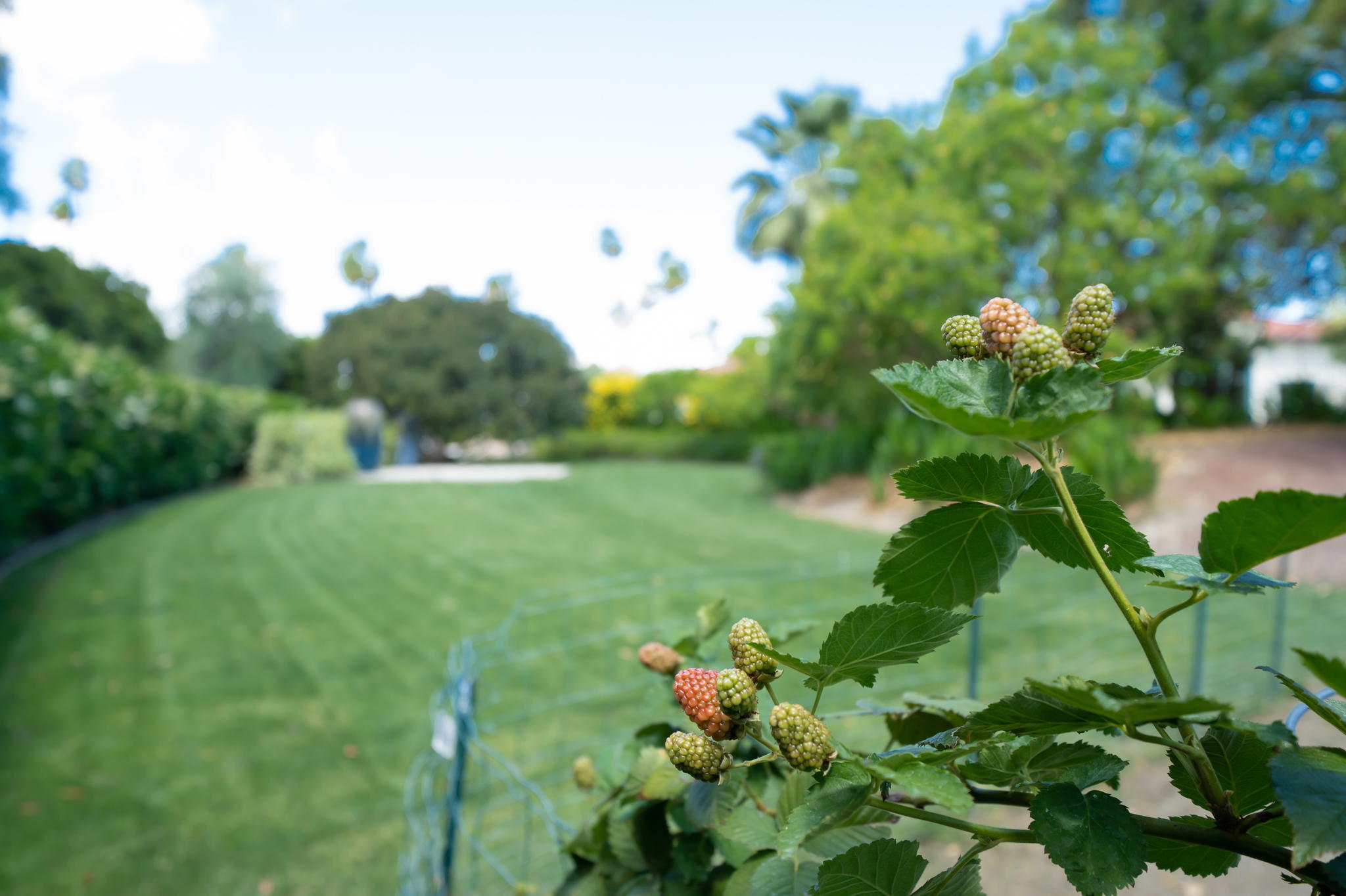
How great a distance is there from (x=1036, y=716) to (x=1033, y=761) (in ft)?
0.29

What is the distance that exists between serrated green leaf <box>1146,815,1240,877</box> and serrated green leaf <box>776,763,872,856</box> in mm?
210

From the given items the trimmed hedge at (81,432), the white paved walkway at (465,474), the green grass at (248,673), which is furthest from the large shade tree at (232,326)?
the green grass at (248,673)

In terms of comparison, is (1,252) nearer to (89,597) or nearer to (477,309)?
(477,309)

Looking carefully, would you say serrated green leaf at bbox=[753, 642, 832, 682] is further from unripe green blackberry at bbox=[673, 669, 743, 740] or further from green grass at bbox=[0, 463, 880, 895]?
green grass at bbox=[0, 463, 880, 895]

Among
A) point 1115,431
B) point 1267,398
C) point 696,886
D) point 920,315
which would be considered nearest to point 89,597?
point 696,886

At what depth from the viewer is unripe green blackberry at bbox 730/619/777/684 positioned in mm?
457

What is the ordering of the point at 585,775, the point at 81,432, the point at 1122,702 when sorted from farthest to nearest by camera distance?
the point at 81,432 < the point at 585,775 < the point at 1122,702

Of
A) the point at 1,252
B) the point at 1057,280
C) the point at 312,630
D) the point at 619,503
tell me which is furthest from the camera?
the point at 1,252

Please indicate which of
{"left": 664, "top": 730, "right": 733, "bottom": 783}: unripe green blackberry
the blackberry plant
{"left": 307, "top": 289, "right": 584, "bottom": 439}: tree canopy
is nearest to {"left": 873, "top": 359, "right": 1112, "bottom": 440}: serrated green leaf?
the blackberry plant

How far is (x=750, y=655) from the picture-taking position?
46 cm

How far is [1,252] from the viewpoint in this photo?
18.6 meters

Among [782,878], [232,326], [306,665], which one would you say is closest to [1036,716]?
[782,878]

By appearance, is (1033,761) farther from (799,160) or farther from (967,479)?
(799,160)

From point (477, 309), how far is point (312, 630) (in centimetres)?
1645
